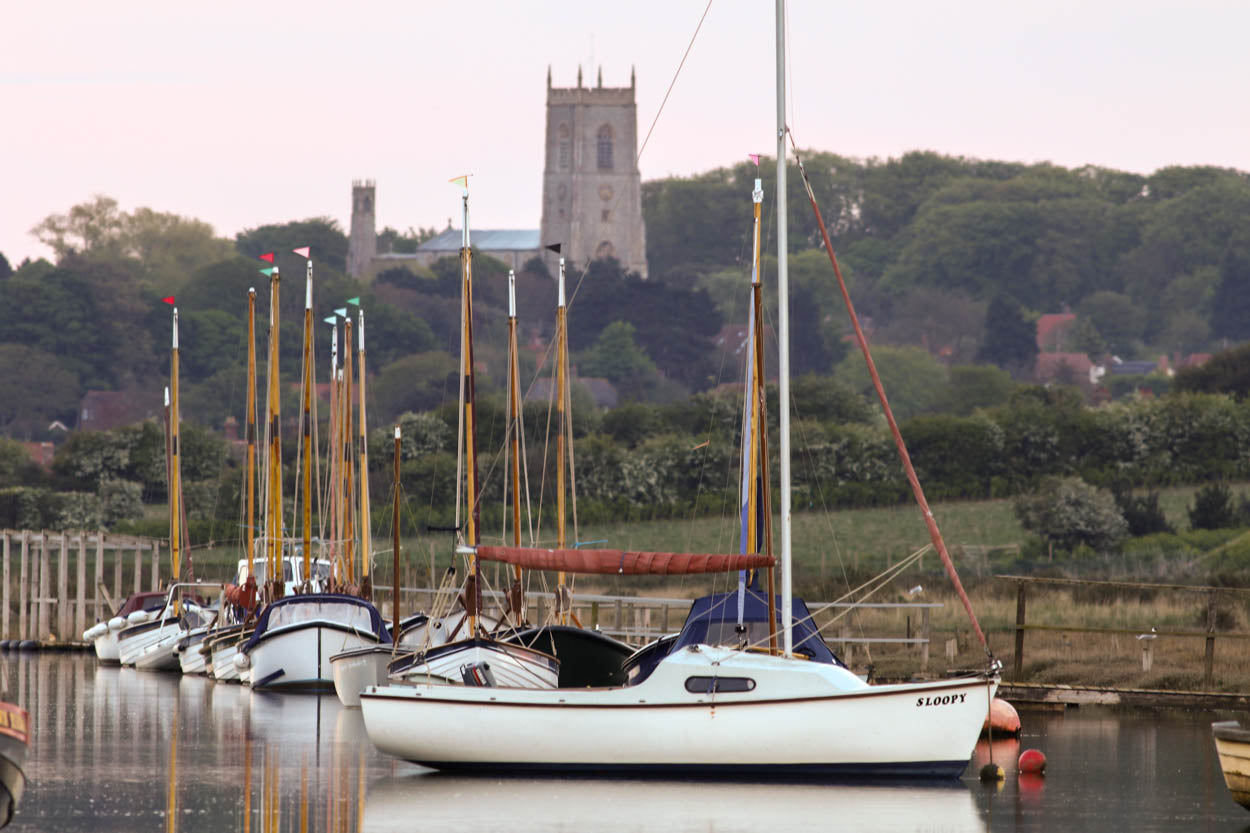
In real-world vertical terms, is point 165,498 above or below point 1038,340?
below

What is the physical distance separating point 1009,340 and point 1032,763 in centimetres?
13577

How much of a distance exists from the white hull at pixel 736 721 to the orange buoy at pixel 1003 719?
11.4ft

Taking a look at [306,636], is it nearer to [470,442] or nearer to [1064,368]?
[470,442]

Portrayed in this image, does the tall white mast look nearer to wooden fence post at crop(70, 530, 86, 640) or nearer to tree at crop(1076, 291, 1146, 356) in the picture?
wooden fence post at crop(70, 530, 86, 640)

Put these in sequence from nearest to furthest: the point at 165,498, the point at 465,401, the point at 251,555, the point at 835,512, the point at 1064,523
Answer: the point at 465,401, the point at 251,555, the point at 1064,523, the point at 835,512, the point at 165,498

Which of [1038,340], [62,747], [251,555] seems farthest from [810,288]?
[62,747]

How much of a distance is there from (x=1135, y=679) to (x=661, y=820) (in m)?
14.3

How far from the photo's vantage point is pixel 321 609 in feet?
114

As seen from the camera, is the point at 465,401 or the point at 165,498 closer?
the point at 465,401

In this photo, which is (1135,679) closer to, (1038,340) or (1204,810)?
(1204,810)

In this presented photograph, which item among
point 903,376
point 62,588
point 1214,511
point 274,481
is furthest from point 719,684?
point 903,376

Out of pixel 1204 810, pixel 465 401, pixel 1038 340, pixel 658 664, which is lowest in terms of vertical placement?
pixel 1204 810

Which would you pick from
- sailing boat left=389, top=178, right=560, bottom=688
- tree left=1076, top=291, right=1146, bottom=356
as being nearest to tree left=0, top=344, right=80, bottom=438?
tree left=1076, top=291, right=1146, bottom=356

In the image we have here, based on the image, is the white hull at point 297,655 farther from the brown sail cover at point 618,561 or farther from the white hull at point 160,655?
the brown sail cover at point 618,561
